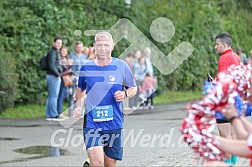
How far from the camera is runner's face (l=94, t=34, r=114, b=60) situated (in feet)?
28.8

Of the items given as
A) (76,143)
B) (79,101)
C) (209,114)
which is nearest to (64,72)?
(76,143)

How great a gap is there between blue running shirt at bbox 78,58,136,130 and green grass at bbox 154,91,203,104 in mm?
15935

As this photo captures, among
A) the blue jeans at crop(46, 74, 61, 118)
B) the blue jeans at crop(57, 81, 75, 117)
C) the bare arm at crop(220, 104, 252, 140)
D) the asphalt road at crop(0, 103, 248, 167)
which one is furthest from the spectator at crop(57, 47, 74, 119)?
the bare arm at crop(220, 104, 252, 140)

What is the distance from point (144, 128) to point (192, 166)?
5.19 metres

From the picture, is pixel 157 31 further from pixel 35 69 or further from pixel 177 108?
pixel 35 69

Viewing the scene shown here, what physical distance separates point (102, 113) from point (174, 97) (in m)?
18.3

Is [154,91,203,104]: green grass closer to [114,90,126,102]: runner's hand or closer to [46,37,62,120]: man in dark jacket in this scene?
[46,37,62,120]: man in dark jacket

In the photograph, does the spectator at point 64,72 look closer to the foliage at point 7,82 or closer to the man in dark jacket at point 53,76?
the man in dark jacket at point 53,76

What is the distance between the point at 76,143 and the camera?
13.8 m

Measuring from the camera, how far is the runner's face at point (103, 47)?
8.77 meters

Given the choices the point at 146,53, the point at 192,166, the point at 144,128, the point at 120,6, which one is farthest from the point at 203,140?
the point at 120,6

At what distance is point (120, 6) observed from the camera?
24.4 meters

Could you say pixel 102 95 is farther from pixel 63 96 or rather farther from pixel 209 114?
pixel 63 96

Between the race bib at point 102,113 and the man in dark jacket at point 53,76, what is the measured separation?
8.43m
